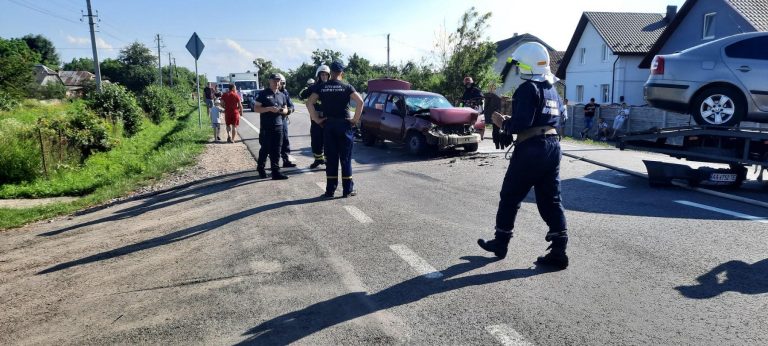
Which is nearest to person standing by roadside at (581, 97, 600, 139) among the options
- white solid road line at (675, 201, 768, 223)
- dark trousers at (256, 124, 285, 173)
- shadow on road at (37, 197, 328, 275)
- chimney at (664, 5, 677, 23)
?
chimney at (664, 5, 677, 23)

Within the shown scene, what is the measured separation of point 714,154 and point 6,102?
36.6 metres

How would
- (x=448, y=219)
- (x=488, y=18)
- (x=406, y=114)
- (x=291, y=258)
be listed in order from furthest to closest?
(x=488, y=18), (x=406, y=114), (x=448, y=219), (x=291, y=258)

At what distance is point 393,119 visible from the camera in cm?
1282

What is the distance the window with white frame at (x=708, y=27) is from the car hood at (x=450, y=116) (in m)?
21.6

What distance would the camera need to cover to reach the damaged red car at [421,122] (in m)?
11.8

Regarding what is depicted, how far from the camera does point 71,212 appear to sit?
340 inches

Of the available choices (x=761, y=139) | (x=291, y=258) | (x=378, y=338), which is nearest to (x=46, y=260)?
(x=291, y=258)

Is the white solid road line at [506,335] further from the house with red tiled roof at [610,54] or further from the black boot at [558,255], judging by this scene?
the house with red tiled roof at [610,54]

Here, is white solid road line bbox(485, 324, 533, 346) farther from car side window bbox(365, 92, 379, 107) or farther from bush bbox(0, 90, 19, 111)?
bush bbox(0, 90, 19, 111)

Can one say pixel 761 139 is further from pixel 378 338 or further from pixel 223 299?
pixel 223 299

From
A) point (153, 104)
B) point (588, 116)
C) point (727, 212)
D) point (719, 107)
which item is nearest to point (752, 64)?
point (719, 107)

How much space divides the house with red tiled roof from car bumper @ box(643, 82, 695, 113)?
24.7m

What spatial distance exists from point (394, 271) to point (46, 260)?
3.83 m

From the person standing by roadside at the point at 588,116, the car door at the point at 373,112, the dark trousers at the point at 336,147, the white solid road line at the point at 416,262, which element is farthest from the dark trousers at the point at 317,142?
the person standing by roadside at the point at 588,116
